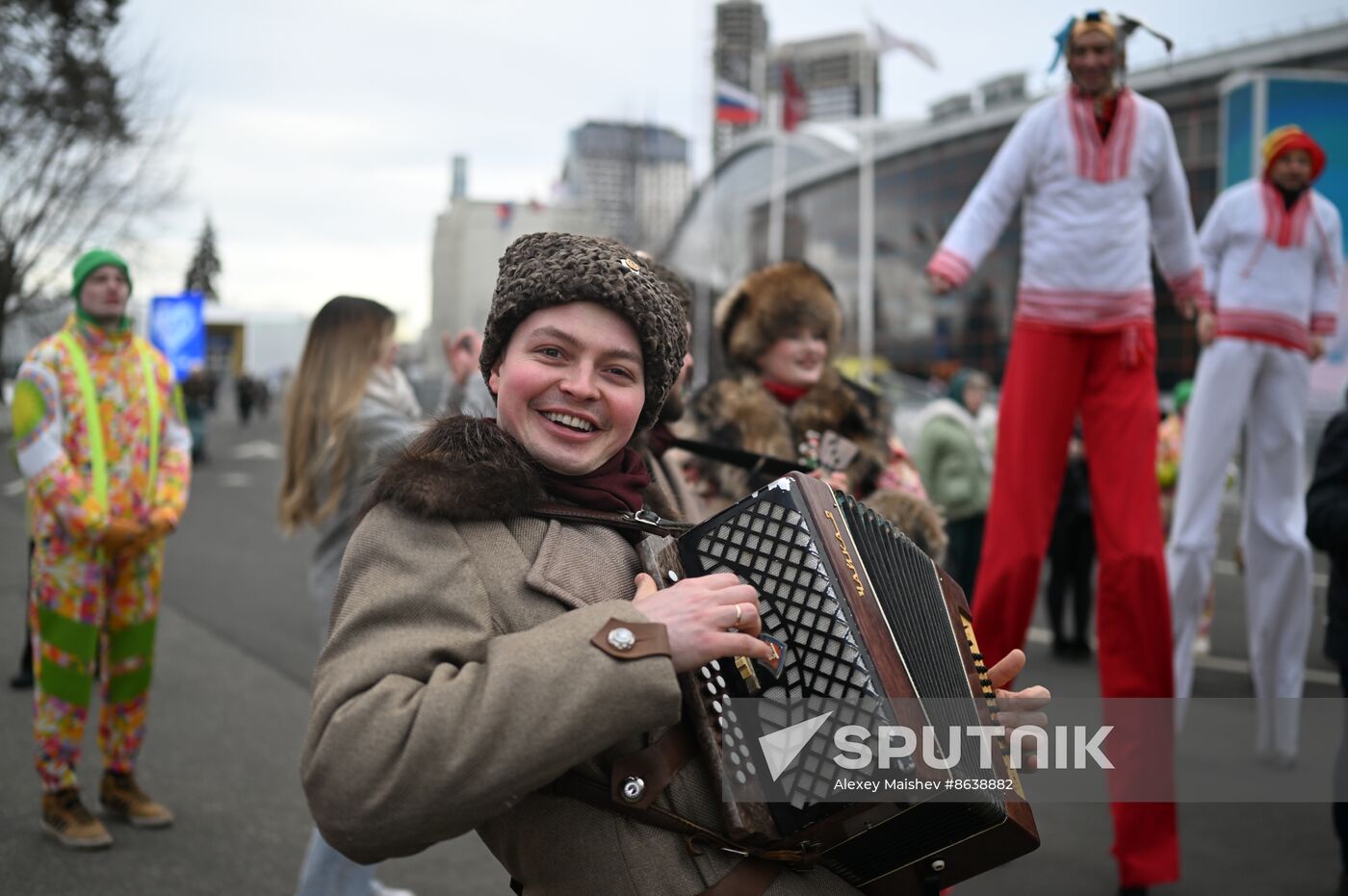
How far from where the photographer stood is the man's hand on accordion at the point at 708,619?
1.66 meters

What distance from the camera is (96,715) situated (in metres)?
6.21

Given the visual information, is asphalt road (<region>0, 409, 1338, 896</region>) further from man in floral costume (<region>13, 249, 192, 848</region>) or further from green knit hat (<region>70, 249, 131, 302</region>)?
green knit hat (<region>70, 249, 131, 302</region>)

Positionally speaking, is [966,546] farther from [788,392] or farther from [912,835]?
[912,835]

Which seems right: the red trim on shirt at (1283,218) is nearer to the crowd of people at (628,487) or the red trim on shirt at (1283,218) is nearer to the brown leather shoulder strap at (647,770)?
the crowd of people at (628,487)

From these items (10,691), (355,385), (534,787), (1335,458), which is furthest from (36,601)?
(1335,458)

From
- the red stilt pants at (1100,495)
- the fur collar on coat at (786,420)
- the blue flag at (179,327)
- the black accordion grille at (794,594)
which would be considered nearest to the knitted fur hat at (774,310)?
the fur collar on coat at (786,420)

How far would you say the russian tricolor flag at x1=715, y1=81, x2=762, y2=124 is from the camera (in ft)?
113

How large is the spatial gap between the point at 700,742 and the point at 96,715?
5.50 m

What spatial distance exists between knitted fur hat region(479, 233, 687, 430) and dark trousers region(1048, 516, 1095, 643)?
739 centimetres

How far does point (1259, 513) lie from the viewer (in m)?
5.49

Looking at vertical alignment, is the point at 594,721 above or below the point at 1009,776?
above

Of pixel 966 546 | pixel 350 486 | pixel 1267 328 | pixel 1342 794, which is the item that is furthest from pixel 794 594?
pixel 966 546

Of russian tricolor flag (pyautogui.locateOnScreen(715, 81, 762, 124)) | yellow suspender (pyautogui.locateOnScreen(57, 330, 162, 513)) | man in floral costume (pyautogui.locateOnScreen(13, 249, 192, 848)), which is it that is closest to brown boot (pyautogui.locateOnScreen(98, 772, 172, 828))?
man in floral costume (pyautogui.locateOnScreen(13, 249, 192, 848))

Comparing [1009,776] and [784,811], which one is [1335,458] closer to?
[1009,776]
